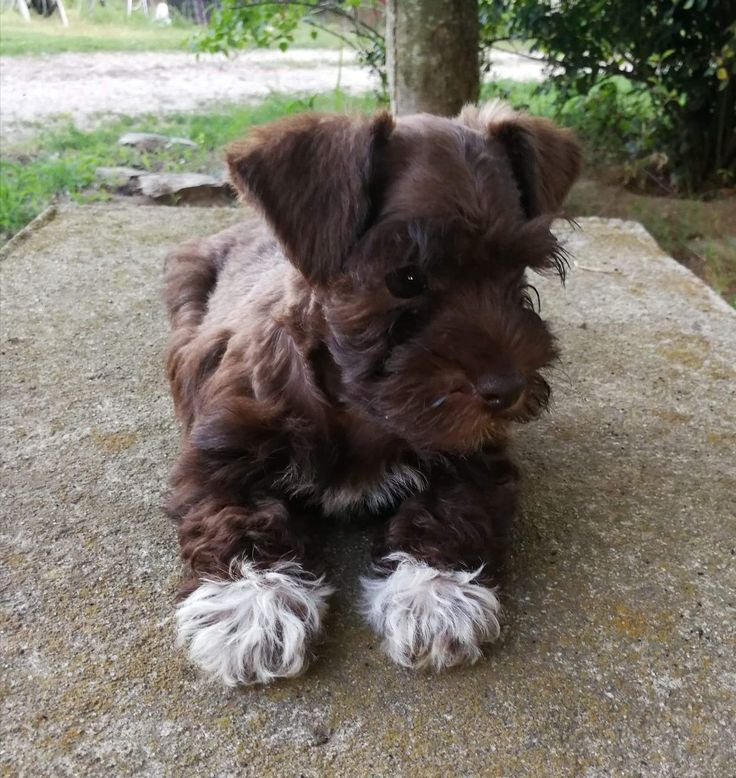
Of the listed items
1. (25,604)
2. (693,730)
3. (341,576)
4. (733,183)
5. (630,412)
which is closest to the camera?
(693,730)

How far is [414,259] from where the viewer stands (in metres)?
2.08

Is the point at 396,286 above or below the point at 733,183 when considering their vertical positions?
above

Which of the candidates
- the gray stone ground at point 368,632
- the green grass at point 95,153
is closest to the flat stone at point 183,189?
the green grass at point 95,153

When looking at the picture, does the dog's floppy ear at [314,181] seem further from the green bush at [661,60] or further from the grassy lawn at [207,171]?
the green bush at [661,60]

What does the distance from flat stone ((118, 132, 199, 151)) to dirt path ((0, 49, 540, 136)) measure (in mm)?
1059

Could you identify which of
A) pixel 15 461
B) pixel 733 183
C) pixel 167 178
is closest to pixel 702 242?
pixel 733 183

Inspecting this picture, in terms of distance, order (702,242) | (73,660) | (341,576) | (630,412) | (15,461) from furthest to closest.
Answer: (702,242), (630,412), (15,461), (341,576), (73,660)

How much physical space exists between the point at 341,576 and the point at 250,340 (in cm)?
84

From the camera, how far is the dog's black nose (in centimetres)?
203

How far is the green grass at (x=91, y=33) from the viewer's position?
781cm

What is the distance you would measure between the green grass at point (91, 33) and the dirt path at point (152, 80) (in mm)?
263

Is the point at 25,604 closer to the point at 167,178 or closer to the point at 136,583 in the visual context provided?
the point at 136,583

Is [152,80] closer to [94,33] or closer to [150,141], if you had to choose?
[94,33]

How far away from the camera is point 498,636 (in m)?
2.27
